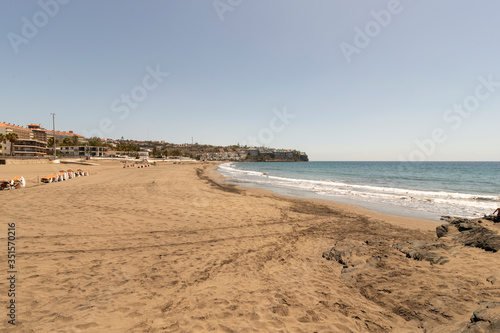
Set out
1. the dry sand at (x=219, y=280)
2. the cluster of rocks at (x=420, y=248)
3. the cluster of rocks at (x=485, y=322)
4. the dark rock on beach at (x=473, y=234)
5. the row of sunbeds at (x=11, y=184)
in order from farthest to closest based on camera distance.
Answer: the row of sunbeds at (x=11, y=184) → the dark rock on beach at (x=473, y=234) → the cluster of rocks at (x=420, y=248) → the dry sand at (x=219, y=280) → the cluster of rocks at (x=485, y=322)

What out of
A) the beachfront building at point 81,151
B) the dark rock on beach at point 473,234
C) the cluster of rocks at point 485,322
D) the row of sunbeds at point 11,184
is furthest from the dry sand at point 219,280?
the beachfront building at point 81,151

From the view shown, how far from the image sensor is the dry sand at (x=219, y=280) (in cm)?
346

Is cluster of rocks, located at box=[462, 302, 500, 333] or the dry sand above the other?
cluster of rocks, located at box=[462, 302, 500, 333]

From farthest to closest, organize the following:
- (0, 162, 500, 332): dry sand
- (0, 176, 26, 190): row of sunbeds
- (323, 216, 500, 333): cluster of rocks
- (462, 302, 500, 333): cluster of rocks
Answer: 1. (0, 176, 26, 190): row of sunbeds
2. (323, 216, 500, 333): cluster of rocks
3. (0, 162, 500, 332): dry sand
4. (462, 302, 500, 333): cluster of rocks

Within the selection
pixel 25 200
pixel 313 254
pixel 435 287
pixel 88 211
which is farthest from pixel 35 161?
pixel 435 287

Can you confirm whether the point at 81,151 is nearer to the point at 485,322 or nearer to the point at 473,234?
the point at 473,234

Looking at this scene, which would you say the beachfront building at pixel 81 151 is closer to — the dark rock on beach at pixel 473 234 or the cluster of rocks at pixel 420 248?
the cluster of rocks at pixel 420 248

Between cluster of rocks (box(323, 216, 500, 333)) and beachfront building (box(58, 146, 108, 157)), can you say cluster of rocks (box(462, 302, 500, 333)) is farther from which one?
beachfront building (box(58, 146, 108, 157))

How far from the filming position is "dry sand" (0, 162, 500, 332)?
3461mm

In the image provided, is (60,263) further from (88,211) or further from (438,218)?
(438,218)

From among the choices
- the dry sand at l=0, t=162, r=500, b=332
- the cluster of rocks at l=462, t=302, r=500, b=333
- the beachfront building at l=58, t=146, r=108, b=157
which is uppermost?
the beachfront building at l=58, t=146, r=108, b=157

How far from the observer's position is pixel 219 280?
4.73 m

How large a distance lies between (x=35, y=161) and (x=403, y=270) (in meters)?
63.4

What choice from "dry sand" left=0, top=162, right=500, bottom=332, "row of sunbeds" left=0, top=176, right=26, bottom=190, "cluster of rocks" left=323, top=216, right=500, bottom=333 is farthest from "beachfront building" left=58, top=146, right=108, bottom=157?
"cluster of rocks" left=323, top=216, right=500, bottom=333
